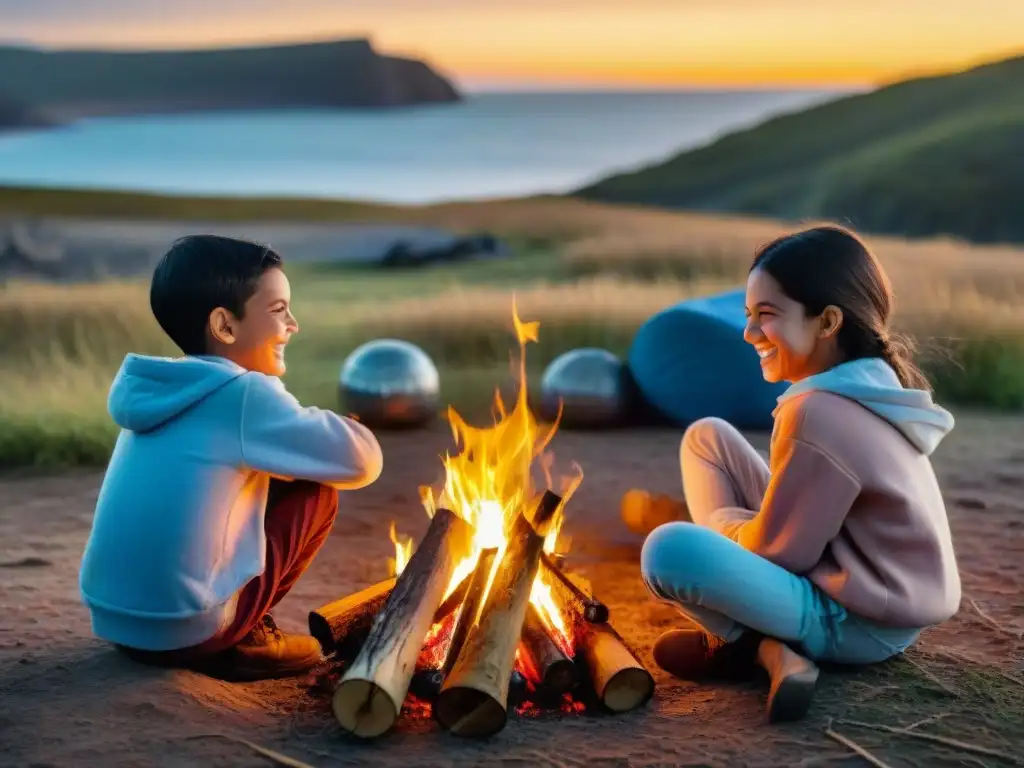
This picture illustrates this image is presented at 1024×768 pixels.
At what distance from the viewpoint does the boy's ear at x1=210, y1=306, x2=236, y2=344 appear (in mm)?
3730

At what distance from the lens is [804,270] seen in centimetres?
369

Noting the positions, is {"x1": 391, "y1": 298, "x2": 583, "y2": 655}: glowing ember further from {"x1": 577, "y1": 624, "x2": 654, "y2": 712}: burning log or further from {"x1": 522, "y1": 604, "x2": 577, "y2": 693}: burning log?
{"x1": 577, "y1": 624, "x2": 654, "y2": 712}: burning log

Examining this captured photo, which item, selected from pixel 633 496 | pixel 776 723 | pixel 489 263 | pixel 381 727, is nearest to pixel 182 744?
pixel 381 727

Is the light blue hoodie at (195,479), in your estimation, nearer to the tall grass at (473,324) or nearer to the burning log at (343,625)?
the burning log at (343,625)

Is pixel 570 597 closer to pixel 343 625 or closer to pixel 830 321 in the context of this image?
pixel 343 625

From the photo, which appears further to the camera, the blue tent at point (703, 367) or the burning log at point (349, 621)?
the blue tent at point (703, 367)

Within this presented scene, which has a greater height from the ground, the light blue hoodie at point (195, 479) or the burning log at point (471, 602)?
the light blue hoodie at point (195, 479)

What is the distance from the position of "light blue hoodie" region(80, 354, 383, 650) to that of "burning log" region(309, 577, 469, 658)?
427mm

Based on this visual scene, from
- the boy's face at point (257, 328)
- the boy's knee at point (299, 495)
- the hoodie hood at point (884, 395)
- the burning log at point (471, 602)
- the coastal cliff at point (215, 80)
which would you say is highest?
the coastal cliff at point (215, 80)

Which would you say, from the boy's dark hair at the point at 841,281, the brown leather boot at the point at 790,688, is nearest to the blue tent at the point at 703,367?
the boy's dark hair at the point at 841,281

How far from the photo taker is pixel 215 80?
655 inches

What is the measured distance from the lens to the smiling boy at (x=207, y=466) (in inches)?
143

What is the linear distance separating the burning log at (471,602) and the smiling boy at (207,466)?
1.77ft

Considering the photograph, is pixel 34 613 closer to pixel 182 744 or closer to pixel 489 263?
pixel 182 744
